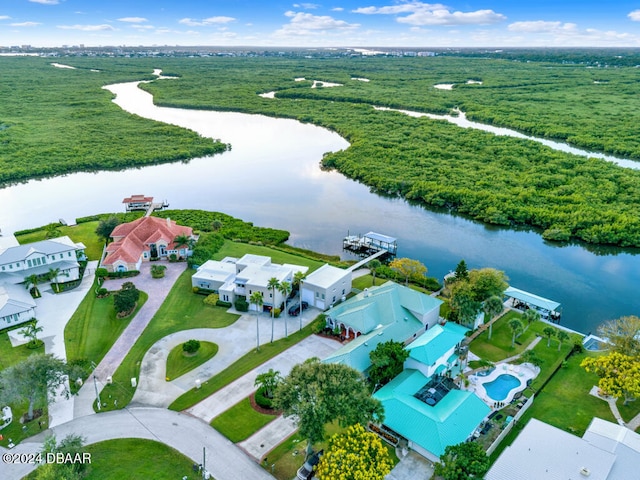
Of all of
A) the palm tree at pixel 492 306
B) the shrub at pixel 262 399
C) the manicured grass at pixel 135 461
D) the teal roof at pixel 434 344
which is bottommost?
the manicured grass at pixel 135 461

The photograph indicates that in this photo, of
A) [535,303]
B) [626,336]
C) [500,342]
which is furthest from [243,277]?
[626,336]

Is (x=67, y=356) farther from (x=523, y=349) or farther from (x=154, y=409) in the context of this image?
(x=523, y=349)

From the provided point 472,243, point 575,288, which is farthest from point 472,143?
point 575,288

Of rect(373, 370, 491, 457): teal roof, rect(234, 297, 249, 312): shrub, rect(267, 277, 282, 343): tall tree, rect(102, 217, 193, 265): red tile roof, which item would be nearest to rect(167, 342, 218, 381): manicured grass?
rect(234, 297, 249, 312): shrub

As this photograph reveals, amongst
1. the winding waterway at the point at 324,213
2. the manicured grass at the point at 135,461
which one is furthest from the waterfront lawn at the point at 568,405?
the manicured grass at the point at 135,461

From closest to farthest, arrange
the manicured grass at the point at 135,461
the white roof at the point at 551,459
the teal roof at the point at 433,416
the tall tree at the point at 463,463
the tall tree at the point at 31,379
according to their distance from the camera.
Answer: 1. the tall tree at the point at 463,463
2. the white roof at the point at 551,459
3. the manicured grass at the point at 135,461
4. the tall tree at the point at 31,379
5. the teal roof at the point at 433,416

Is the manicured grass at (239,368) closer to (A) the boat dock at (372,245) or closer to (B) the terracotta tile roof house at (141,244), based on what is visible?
(A) the boat dock at (372,245)

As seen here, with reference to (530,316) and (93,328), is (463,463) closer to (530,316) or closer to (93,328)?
(530,316)
